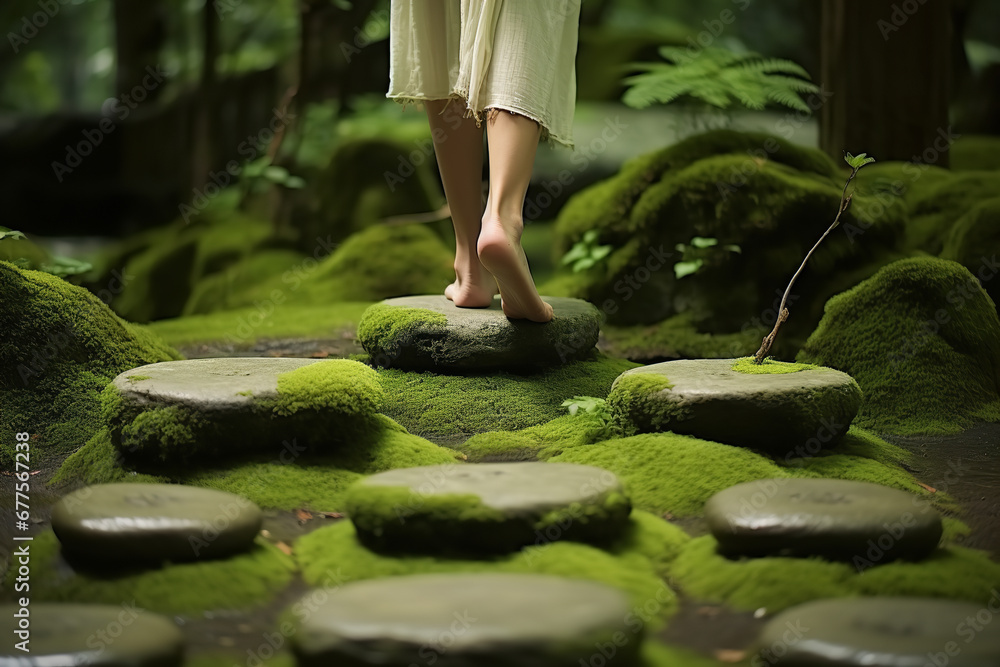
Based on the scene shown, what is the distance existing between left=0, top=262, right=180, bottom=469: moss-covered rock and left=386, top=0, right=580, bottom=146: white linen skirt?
68.1 inches

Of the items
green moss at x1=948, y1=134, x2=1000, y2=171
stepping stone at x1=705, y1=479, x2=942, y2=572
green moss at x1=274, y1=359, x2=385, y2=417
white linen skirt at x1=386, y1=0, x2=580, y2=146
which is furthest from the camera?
green moss at x1=948, y1=134, x2=1000, y2=171

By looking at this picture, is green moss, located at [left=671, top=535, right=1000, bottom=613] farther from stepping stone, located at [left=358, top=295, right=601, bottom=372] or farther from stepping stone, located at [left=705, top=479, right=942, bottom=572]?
stepping stone, located at [left=358, top=295, right=601, bottom=372]

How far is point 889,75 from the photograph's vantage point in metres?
5.76

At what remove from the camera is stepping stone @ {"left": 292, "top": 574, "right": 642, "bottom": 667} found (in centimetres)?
162

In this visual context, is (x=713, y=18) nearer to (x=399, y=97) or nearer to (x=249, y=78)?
(x=249, y=78)

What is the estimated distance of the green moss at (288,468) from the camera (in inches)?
110

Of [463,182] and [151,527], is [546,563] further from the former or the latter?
[463,182]

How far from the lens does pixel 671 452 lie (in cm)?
297

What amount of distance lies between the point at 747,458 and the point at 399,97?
2332 mm

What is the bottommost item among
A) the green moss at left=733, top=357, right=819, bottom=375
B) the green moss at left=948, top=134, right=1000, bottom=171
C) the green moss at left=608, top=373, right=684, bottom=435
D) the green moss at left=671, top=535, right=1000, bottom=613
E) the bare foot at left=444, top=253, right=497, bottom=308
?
the green moss at left=671, top=535, right=1000, bottom=613

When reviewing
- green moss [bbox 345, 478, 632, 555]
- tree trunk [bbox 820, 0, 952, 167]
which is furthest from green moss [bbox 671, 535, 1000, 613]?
tree trunk [bbox 820, 0, 952, 167]

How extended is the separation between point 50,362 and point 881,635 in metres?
3.23

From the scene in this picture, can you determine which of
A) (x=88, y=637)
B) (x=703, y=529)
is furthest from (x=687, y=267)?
(x=88, y=637)

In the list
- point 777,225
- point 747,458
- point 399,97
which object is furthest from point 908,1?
point 747,458
